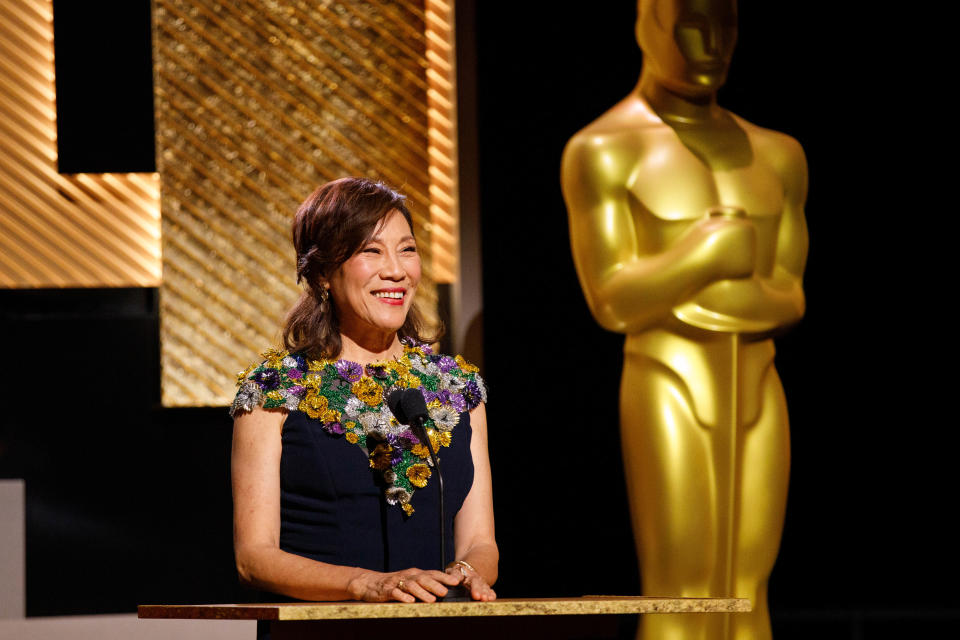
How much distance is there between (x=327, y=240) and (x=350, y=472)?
375 millimetres

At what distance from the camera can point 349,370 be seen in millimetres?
2018

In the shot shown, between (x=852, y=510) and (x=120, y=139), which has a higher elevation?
(x=120, y=139)

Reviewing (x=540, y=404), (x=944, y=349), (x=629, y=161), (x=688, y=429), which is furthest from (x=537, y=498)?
(x=944, y=349)

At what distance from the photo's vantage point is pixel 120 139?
146 inches

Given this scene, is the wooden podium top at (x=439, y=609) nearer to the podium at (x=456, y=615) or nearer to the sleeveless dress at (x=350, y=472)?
the podium at (x=456, y=615)

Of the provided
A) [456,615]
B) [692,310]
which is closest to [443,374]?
[456,615]

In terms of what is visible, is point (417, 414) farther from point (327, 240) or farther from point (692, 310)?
point (692, 310)

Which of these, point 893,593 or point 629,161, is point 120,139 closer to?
point 629,161

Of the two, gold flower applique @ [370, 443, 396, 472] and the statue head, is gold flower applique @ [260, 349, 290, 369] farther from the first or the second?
the statue head

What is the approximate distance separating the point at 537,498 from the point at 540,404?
27 centimetres

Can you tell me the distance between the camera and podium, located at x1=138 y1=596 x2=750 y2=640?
4.41ft

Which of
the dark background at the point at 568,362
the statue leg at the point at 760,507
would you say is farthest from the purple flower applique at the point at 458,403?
the dark background at the point at 568,362

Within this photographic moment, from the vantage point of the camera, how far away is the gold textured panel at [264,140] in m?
3.74

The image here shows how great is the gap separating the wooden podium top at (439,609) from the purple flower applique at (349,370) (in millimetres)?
608
